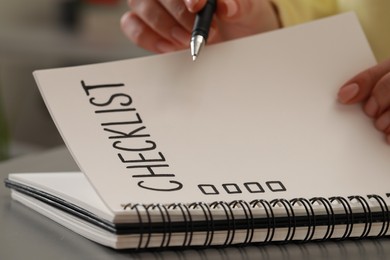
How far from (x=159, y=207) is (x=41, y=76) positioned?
→ 0.66ft

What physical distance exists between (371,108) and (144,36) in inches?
13.1

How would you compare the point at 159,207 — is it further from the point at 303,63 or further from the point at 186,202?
the point at 303,63

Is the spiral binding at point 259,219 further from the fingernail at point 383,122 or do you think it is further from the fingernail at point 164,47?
the fingernail at point 164,47

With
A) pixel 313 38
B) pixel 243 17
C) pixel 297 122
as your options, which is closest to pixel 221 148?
pixel 297 122

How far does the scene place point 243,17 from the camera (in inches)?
40.4

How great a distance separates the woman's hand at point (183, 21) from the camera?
917mm

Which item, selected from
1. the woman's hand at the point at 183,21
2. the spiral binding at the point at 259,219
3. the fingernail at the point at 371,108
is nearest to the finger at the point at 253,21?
the woman's hand at the point at 183,21

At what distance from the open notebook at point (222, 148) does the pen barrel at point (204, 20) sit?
0.03 m

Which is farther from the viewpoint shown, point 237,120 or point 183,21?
point 183,21

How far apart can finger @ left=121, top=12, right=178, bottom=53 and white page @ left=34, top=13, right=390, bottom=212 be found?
19 centimetres

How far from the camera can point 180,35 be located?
966mm

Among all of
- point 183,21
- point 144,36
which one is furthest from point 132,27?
point 183,21

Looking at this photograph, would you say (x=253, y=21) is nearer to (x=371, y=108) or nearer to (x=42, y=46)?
(x=371, y=108)

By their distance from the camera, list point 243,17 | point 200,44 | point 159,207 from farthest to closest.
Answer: point 243,17, point 200,44, point 159,207
